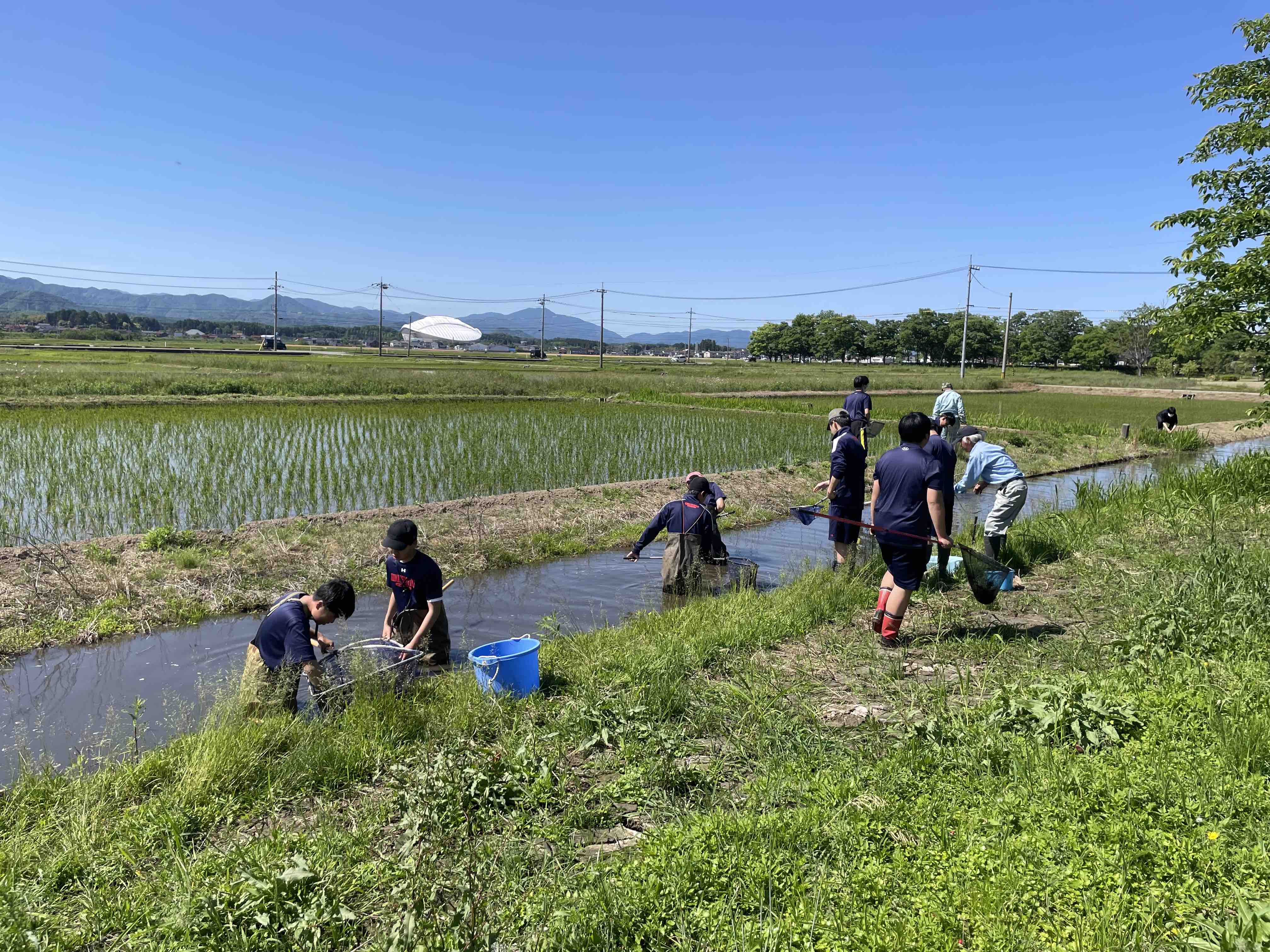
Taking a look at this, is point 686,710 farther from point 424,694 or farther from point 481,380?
point 481,380

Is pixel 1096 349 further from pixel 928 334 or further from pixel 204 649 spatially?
pixel 204 649

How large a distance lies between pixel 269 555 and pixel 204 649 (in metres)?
1.79

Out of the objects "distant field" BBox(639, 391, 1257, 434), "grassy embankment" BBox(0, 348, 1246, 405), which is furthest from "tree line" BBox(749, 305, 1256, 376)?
"distant field" BBox(639, 391, 1257, 434)

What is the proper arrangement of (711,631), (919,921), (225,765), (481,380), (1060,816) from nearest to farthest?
(919,921), (1060,816), (225,765), (711,631), (481,380)

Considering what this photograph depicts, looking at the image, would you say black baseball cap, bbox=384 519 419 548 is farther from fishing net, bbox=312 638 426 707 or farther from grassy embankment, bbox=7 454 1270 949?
grassy embankment, bbox=7 454 1270 949

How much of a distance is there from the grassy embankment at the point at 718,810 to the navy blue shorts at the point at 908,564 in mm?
526

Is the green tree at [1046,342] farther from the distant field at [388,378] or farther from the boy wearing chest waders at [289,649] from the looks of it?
the boy wearing chest waders at [289,649]

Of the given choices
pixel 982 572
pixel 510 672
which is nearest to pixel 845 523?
pixel 982 572

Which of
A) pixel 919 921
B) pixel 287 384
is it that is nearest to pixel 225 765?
pixel 919 921

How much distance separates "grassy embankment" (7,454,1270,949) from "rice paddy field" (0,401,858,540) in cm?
645

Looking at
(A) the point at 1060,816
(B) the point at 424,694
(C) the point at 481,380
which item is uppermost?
(C) the point at 481,380

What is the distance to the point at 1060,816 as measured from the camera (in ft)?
9.85

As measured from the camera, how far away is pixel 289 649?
175 inches

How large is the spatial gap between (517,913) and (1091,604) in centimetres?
564
